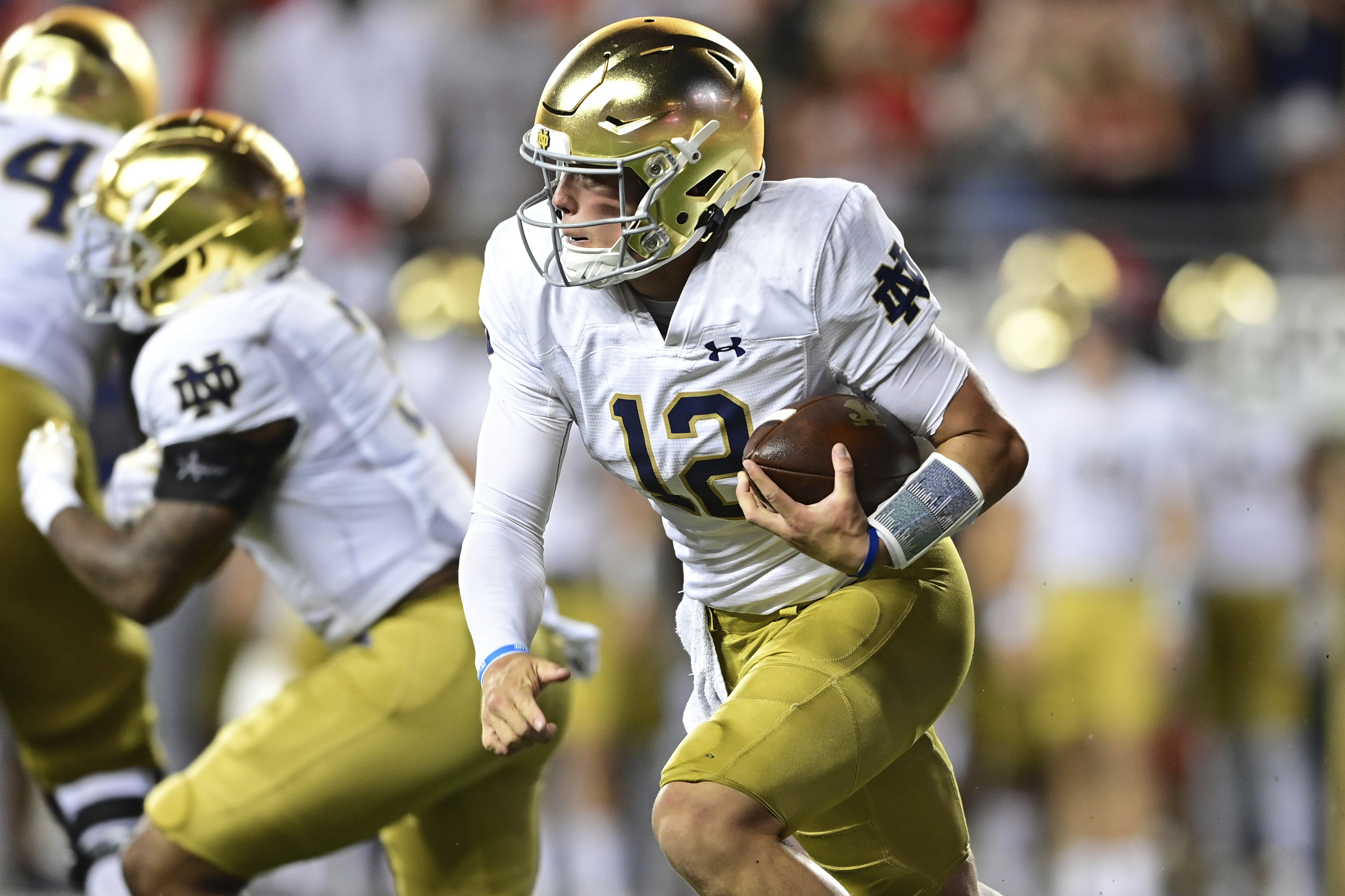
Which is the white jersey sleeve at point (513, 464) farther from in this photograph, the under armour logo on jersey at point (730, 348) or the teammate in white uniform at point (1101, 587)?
the teammate in white uniform at point (1101, 587)

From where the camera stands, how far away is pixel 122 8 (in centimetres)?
764

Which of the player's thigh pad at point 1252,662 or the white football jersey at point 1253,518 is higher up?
the white football jersey at point 1253,518

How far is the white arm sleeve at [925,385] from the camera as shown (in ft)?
8.18

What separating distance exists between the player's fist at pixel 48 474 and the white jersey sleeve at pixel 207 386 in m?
0.27

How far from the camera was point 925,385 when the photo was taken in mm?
2496

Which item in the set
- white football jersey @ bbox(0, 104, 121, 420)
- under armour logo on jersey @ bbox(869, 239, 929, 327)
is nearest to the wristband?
under armour logo on jersey @ bbox(869, 239, 929, 327)

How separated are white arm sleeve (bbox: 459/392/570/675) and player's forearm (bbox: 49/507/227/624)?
0.64 metres

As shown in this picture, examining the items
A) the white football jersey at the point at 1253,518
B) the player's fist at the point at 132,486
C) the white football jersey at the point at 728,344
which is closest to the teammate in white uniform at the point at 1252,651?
the white football jersey at the point at 1253,518

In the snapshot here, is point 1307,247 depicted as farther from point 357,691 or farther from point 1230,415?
point 357,691

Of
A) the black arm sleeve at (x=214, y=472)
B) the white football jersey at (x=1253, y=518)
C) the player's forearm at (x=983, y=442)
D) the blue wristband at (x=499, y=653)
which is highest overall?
the player's forearm at (x=983, y=442)

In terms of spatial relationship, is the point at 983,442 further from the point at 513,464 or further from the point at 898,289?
the point at 513,464

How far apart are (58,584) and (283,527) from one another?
0.79 m

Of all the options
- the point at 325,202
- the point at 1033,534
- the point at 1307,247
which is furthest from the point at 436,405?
the point at 1307,247

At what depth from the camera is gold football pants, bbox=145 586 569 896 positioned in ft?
9.57
